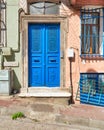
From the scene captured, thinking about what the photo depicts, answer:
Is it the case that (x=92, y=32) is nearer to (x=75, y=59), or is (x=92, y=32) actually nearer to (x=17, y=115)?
(x=75, y=59)

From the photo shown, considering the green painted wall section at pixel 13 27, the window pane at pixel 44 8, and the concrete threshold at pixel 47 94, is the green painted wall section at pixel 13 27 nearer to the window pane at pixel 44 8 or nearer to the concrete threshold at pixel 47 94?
the window pane at pixel 44 8

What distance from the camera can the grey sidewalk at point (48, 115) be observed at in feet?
24.7

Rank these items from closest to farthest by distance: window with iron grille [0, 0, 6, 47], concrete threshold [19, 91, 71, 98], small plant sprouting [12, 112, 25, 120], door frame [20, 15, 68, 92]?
small plant sprouting [12, 112, 25, 120] → concrete threshold [19, 91, 71, 98] → door frame [20, 15, 68, 92] → window with iron grille [0, 0, 6, 47]

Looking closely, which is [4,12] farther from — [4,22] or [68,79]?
[68,79]

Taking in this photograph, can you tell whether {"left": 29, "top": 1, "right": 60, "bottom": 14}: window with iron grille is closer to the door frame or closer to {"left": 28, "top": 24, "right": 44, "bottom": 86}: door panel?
the door frame

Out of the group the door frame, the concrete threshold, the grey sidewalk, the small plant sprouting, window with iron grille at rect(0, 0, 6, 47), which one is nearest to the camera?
the grey sidewalk

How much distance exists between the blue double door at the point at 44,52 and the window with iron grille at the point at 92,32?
2.92 feet

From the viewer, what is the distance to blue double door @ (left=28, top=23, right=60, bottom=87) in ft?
33.4

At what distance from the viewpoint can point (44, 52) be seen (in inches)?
400

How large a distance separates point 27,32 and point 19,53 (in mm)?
757

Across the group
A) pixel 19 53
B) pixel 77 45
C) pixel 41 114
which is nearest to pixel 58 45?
pixel 77 45

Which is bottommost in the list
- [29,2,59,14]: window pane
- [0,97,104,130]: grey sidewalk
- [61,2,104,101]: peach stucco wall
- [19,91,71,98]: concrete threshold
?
[0,97,104,130]: grey sidewalk

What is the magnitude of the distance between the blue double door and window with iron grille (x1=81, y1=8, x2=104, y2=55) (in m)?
0.89

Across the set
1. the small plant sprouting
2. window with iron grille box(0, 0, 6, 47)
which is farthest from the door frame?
the small plant sprouting
